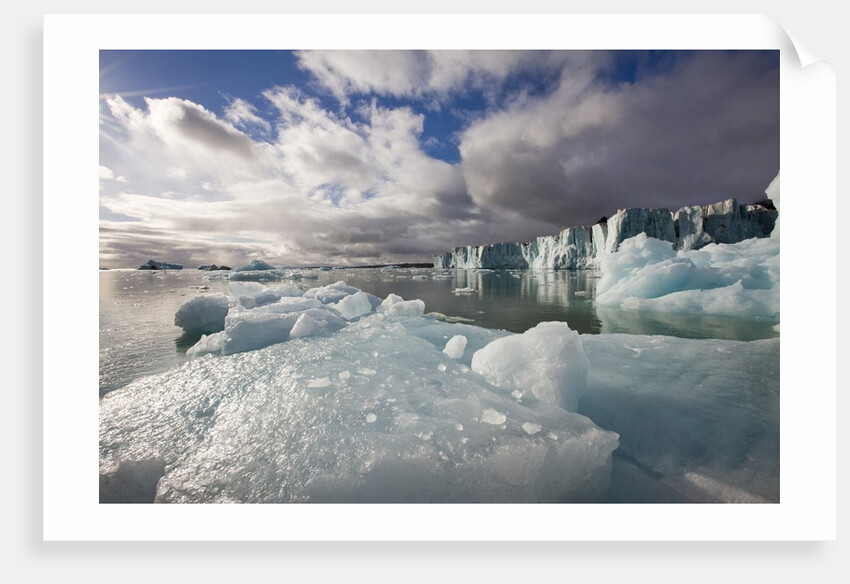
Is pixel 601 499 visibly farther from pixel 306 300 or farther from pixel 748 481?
pixel 306 300

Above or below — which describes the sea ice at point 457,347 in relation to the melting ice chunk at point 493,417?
above

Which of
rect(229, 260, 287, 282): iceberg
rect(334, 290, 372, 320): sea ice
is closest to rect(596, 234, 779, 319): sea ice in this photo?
rect(334, 290, 372, 320): sea ice

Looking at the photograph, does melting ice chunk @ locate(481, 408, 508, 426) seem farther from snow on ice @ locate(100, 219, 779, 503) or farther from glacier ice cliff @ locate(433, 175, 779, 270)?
glacier ice cliff @ locate(433, 175, 779, 270)

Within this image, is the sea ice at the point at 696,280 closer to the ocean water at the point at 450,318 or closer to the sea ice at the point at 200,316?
the ocean water at the point at 450,318

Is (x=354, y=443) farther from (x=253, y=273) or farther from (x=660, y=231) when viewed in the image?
(x=660, y=231)

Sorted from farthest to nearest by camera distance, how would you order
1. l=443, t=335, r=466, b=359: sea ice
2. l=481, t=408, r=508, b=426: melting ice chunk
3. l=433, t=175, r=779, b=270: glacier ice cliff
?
l=433, t=175, r=779, b=270: glacier ice cliff < l=443, t=335, r=466, b=359: sea ice < l=481, t=408, r=508, b=426: melting ice chunk

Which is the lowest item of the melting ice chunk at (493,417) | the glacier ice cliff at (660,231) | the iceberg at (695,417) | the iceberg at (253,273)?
the iceberg at (695,417)

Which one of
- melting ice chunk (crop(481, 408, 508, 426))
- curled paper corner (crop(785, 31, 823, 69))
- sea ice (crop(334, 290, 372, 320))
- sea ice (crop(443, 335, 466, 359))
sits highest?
curled paper corner (crop(785, 31, 823, 69))

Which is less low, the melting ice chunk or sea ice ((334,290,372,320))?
sea ice ((334,290,372,320))

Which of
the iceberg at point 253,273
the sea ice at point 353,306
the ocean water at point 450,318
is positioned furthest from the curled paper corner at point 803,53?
the iceberg at point 253,273
